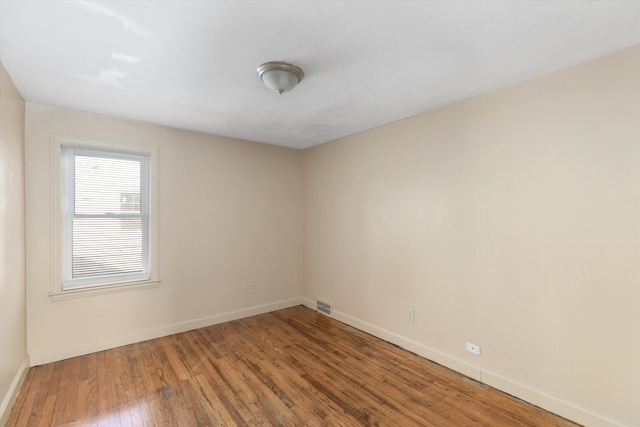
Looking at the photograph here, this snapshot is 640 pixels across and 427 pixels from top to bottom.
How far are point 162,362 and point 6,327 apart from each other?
117 cm

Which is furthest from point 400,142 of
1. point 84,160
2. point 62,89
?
point 84,160

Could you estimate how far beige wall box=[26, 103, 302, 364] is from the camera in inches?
108

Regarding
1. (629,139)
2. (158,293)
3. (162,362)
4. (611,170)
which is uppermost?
(629,139)

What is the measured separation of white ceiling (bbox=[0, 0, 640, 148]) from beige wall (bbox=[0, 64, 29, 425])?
266mm

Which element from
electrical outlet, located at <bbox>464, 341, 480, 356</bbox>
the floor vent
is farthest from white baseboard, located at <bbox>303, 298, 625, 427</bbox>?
the floor vent

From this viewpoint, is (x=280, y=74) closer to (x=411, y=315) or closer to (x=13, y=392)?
(x=411, y=315)

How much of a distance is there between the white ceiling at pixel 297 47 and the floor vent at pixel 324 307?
2.61 meters

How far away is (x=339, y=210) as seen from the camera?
3.92 metres

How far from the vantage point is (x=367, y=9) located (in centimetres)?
146

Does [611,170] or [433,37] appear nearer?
[433,37]

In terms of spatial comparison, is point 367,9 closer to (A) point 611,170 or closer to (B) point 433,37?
(B) point 433,37

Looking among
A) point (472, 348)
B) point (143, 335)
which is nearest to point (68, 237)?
point (143, 335)

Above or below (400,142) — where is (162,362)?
below

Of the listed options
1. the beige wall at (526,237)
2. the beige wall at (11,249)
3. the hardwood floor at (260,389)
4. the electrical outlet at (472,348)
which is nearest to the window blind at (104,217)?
the beige wall at (11,249)
